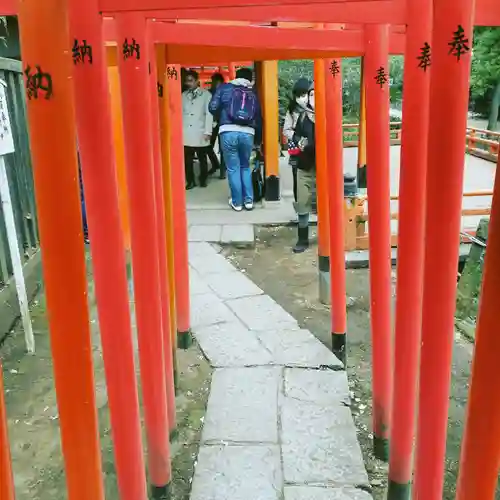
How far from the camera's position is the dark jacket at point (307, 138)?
5.14 m

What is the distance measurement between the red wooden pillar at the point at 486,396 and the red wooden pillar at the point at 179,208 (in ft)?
8.64

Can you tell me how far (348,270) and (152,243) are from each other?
3422mm

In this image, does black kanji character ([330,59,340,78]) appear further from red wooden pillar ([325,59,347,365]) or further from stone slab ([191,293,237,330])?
stone slab ([191,293,237,330])

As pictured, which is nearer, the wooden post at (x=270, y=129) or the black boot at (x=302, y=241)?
the black boot at (x=302, y=241)

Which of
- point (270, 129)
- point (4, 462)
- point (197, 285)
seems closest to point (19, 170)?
point (197, 285)

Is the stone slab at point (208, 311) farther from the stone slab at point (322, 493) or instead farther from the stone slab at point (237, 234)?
the stone slab at point (322, 493)

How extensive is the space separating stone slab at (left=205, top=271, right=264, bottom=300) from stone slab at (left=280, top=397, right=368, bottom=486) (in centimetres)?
160

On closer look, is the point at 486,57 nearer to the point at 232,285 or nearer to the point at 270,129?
the point at 270,129

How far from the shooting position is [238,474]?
2.44m

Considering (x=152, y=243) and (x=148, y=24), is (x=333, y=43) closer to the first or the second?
(x=148, y=24)

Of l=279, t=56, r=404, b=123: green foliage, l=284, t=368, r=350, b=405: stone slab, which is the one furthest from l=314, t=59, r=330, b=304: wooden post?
l=279, t=56, r=404, b=123: green foliage

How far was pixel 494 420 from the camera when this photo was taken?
3.22ft

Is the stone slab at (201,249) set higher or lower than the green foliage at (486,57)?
lower

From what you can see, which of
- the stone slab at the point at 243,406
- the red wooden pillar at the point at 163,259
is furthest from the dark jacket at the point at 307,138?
the red wooden pillar at the point at 163,259
